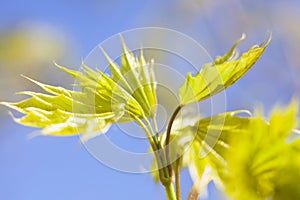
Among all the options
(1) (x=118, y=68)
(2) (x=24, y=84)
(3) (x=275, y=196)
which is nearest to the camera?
(3) (x=275, y=196)

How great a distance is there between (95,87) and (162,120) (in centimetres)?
10

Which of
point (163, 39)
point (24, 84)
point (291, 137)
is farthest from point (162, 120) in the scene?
point (24, 84)

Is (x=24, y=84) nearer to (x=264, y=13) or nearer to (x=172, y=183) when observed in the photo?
(x=264, y=13)

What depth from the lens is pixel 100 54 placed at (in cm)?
72

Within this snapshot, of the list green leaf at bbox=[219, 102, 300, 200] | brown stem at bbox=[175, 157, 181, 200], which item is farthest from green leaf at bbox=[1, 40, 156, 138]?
green leaf at bbox=[219, 102, 300, 200]

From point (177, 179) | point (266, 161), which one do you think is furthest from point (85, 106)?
point (266, 161)

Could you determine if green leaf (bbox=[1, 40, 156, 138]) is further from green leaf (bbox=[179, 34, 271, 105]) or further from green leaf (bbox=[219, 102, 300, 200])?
green leaf (bbox=[219, 102, 300, 200])

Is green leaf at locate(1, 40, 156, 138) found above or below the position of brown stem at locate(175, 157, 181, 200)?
above

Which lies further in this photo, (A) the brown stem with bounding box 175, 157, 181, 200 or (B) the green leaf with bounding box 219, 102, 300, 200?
(A) the brown stem with bounding box 175, 157, 181, 200

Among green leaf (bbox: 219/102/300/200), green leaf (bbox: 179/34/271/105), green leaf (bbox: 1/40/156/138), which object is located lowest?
green leaf (bbox: 219/102/300/200)

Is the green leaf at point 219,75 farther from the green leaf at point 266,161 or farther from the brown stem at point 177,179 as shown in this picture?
the green leaf at point 266,161

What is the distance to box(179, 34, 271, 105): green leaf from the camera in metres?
0.56

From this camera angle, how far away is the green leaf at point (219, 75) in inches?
22.1

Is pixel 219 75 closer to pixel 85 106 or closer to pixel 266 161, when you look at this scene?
pixel 85 106
